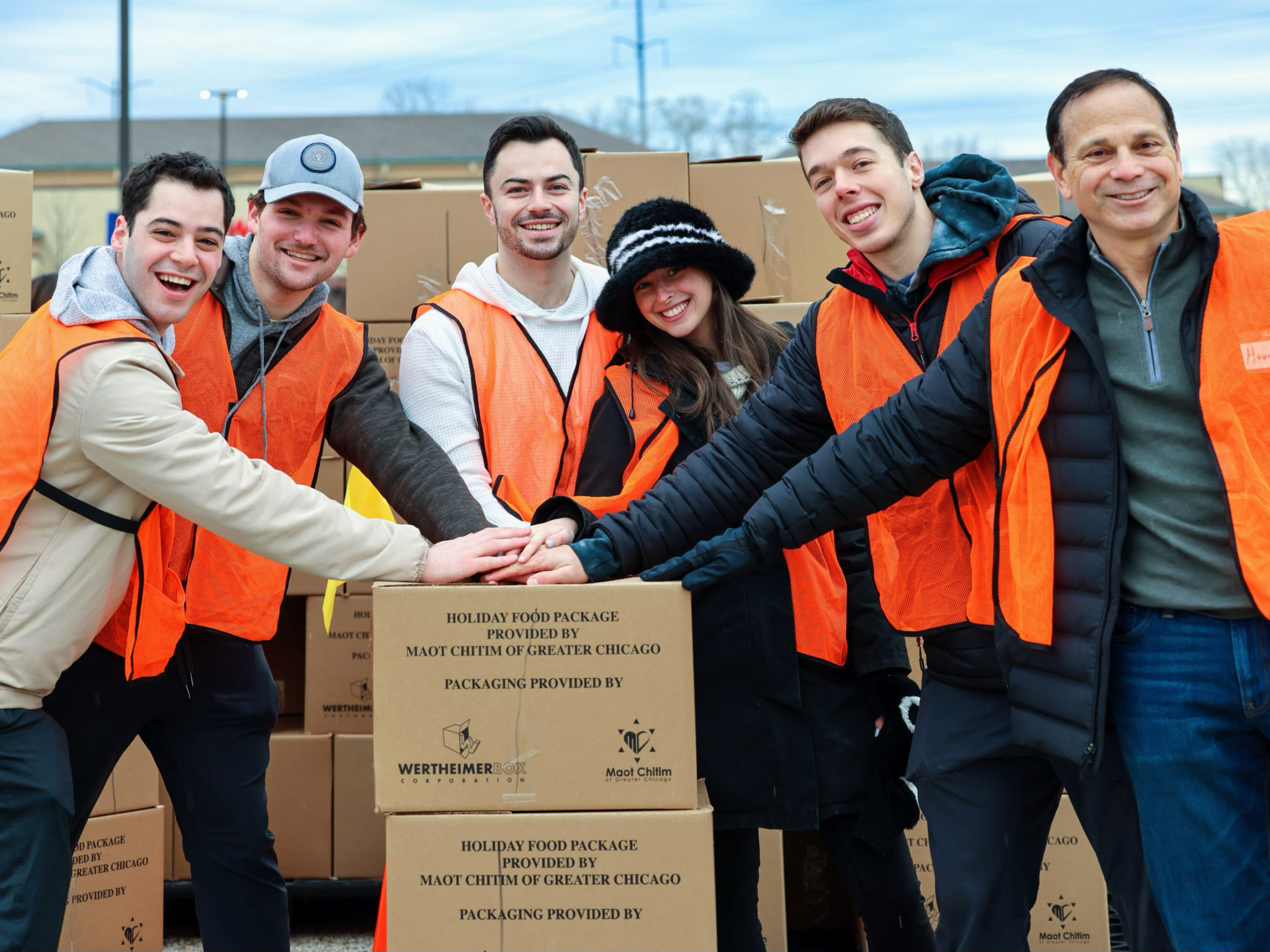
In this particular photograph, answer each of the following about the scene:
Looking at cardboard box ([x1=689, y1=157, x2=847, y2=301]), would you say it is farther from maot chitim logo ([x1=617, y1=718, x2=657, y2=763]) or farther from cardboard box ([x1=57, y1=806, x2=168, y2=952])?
cardboard box ([x1=57, y1=806, x2=168, y2=952])

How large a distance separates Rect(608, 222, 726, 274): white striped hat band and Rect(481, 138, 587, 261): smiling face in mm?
132

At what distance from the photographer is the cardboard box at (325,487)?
3.82 metres

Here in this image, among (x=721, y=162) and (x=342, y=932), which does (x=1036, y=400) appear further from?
(x=342, y=932)

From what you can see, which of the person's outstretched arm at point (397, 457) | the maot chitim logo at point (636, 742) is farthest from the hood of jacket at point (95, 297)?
the maot chitim logo at point (636, 742)

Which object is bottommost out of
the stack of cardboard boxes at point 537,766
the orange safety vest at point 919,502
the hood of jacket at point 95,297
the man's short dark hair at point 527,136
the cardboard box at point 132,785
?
the cardboard box at point 132,785

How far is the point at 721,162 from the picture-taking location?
11.6 feet

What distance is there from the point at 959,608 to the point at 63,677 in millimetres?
1710

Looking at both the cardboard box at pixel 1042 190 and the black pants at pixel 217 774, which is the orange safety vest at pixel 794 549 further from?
the cardboard box at pixel 1042 190

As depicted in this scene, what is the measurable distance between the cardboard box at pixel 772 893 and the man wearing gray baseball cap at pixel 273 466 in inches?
52.9

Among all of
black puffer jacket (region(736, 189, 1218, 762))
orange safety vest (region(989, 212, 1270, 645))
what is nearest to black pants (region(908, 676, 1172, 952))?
black puffer jacket (region(736, 189, 1218, 762))

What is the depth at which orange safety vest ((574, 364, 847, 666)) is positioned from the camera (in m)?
2.45

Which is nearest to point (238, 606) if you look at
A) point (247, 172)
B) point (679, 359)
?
point (679, 359)

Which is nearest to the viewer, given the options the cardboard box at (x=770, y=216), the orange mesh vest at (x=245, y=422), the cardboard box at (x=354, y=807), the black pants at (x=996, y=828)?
the black pants at (x=996, y=828)

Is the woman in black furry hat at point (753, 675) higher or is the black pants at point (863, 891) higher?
the woman in black furry hat at point (753, 675)
